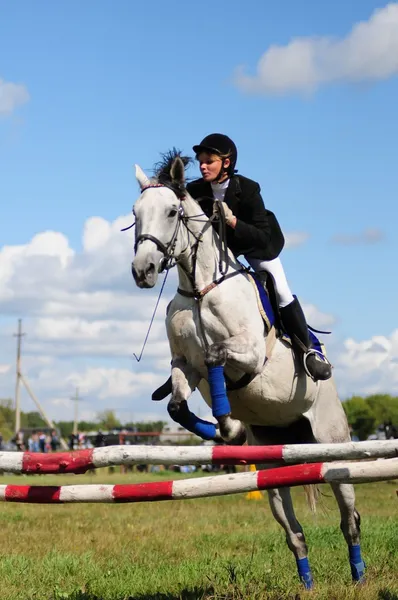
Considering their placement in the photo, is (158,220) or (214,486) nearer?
(214,486)

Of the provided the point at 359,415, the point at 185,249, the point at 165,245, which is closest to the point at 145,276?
the point at 165,245

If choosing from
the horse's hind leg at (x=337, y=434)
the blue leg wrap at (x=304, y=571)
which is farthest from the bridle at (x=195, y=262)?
the blue leg wrap at (x=304, y=571)

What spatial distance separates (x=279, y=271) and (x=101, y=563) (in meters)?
3.02

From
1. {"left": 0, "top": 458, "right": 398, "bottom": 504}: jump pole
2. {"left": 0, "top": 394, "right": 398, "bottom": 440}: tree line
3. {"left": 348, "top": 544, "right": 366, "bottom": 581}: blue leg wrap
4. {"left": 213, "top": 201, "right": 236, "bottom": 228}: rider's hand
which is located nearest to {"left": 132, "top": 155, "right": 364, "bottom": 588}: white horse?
{"left": 213, "top": 201, "right": 236, "bottom": 228}: rider's hand

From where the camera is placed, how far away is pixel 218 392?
5949mm

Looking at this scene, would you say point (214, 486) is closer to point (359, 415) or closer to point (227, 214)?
point (227, 214)

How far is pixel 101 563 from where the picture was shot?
7922 millimetres

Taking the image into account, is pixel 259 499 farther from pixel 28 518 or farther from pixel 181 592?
pixel 181 592

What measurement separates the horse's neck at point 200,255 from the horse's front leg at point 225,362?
0.47 metres

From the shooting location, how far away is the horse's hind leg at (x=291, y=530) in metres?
7.18

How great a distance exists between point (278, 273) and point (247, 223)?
50cm

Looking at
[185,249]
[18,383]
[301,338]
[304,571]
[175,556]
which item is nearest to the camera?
[185,249]

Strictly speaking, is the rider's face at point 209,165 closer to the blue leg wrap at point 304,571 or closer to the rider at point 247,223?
the rider at point 247,223

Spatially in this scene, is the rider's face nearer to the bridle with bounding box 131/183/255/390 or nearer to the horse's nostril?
the bridle with bounding box 131/183/255/390
